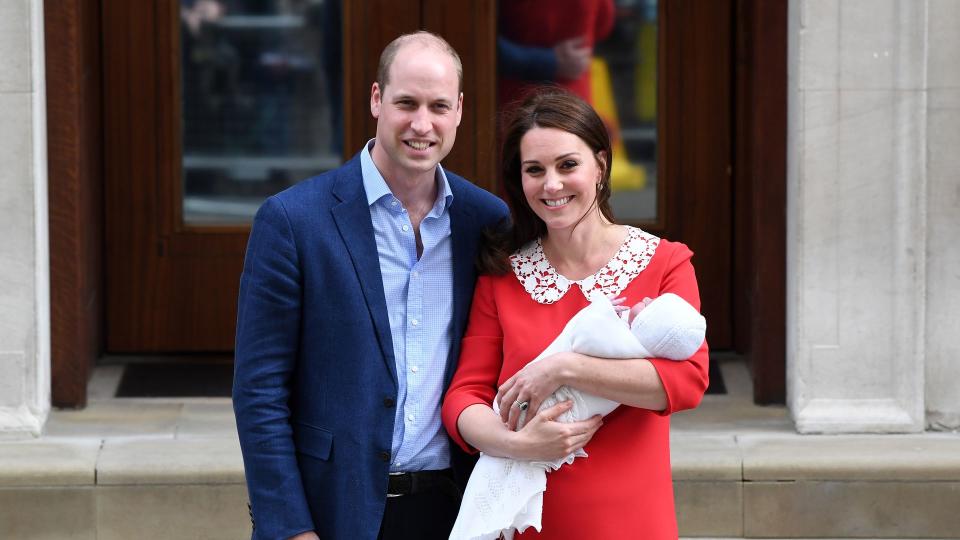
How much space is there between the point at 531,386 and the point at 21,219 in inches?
134

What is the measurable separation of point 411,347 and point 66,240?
10.7ft

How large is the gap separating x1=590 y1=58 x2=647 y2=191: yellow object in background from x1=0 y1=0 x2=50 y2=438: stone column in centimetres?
249

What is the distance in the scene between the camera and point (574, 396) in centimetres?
347

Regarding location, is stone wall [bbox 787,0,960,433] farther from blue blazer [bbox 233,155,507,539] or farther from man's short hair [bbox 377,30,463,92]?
blue blazer [bbox 233,155,507,539]

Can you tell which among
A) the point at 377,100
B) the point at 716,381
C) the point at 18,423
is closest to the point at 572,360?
the point at 377,100

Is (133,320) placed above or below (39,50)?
below

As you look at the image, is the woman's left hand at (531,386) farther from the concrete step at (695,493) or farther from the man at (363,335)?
the concrete step at (695,493)

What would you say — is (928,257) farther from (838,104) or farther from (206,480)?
(206,480)

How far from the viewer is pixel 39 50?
249 inches

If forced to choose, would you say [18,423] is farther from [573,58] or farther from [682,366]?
[682,366]

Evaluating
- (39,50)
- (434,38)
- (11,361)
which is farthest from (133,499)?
(434,38)

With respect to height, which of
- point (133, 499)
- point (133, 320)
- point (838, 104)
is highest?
point (838, 104)

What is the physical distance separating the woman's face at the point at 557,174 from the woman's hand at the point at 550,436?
43 cm

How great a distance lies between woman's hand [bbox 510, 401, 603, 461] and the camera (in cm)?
343
